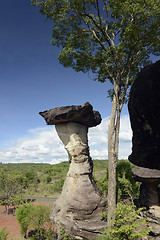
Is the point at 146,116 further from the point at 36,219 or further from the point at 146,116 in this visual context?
the point at 36,219

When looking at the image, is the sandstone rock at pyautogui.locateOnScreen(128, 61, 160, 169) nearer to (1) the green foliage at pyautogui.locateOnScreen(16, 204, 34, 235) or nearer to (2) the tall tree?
(2) the tall tree

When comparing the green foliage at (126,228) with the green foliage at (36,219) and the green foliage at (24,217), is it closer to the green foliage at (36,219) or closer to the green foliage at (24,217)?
the green foliage at (36,219)

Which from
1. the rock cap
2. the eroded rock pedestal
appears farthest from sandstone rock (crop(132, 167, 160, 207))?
the eroded rock pedestal

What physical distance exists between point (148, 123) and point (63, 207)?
1440cm

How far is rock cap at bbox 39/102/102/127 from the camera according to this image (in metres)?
15.4

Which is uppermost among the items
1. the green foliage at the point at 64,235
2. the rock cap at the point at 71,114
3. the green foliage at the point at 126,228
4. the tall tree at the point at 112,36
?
the tall tree at the point at 112,36

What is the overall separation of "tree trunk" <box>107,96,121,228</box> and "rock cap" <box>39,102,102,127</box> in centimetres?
351

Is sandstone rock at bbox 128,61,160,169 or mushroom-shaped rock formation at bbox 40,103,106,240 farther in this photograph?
mushroom-shaped rock formation at bbox 40,103,106,240

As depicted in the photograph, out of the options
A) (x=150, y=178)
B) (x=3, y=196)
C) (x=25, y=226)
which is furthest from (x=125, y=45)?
(x=3, y=196)

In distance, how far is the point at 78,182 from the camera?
15.1 m

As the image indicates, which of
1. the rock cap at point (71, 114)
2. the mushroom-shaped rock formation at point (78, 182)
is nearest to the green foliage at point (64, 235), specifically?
the mushroom-shaped rock formation at point (78, 182)

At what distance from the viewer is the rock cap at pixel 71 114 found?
607 inches

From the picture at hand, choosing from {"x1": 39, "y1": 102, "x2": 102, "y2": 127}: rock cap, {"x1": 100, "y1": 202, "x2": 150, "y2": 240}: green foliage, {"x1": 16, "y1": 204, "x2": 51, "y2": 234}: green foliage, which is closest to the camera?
{"x1": 100, "y1": 202, "x2": 150, "y2": 240}: green foliage

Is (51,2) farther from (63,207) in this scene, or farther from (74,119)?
(63,207)
